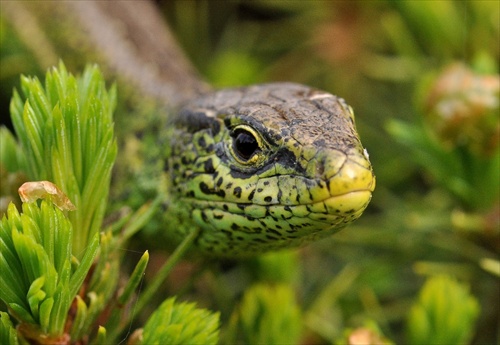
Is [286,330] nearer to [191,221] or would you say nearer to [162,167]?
[191,221]

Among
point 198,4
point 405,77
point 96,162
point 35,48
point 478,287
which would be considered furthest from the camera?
point 198,4

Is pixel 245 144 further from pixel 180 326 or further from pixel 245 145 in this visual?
pixel 180 326

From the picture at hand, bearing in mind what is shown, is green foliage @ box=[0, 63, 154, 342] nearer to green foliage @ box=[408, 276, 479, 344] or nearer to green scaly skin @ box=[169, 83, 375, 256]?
green scaly skin @ box=[169, 83, 375, 256]

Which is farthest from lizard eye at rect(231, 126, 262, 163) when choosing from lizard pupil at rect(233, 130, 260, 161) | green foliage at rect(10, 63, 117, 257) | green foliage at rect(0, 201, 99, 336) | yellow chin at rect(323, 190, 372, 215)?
green foliage at rect(0, 201, 99, 336)

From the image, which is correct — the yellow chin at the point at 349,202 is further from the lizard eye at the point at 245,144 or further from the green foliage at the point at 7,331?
the green foliage at the point at 7,331

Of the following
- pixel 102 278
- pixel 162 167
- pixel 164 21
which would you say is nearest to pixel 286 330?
pixel 102 278
